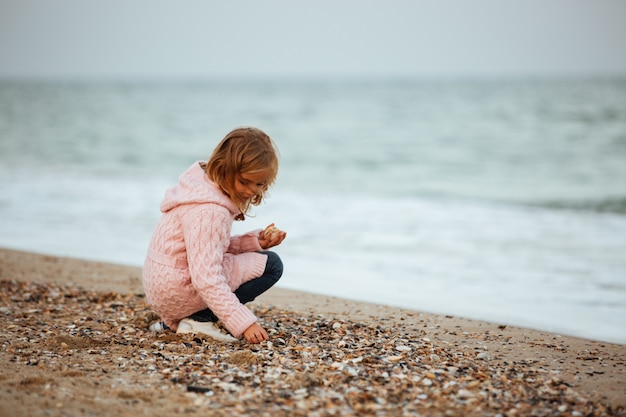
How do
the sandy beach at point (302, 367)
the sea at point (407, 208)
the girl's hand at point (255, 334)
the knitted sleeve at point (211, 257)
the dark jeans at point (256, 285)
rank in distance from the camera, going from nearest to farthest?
the sandy beach at point (302, 367), the knitted sleeve at point (211, 257), the girl's hand at point (255, 334), the dark jeans at point (256, 285), the sea at point (407, 208)

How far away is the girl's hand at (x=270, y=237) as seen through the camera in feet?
13.0

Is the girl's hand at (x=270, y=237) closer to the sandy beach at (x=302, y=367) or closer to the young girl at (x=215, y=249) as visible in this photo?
the young girl at (x=215, y=249)

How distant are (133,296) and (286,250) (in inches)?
94.6

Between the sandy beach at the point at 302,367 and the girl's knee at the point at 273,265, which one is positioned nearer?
the sandy beach at the point at 302,367

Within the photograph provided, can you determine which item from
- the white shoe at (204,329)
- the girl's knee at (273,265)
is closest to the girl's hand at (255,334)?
the white shoe at (204,329)

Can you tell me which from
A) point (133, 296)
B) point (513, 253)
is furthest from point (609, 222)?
point (133, 296)

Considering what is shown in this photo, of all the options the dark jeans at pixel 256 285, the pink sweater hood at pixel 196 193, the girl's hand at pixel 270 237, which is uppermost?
the pink sweater hood at pixel 196 193

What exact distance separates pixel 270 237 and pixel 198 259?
54cm

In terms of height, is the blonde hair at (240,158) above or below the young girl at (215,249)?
above

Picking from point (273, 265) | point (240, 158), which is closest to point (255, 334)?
point (273, 265)

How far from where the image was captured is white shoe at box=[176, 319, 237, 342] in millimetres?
3799

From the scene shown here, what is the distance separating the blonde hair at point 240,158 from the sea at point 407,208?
2065 millimetres

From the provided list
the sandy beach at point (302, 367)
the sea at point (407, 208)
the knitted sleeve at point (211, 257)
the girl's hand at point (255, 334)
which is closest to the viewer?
the sandy beach at point (302, 367)

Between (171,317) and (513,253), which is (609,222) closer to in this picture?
(513,253)
